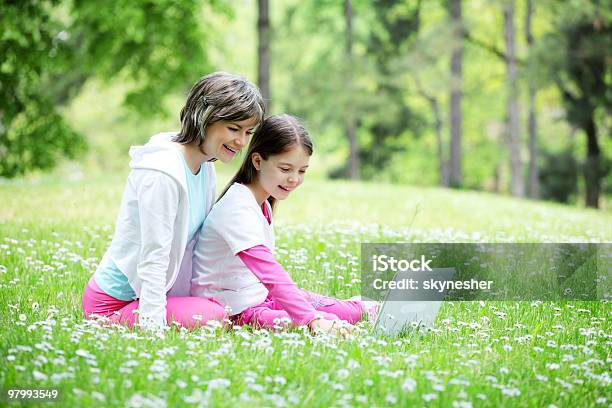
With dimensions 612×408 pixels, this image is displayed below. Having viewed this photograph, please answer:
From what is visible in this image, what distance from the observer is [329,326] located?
442cm

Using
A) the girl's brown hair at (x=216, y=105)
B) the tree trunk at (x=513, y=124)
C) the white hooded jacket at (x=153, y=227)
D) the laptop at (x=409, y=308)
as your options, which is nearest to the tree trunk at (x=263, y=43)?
the tree trunk at (x=513, y=124)

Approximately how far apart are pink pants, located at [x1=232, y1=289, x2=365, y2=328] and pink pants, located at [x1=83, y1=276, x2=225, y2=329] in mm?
208

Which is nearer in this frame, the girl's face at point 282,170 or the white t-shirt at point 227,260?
the white t-shirt at point 227,260

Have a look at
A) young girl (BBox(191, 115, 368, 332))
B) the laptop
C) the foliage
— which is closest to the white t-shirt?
young girl (BBox(191, 115, 368, 332))

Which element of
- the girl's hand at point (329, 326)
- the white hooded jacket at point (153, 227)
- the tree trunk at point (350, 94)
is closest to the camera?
the white hooded jacket at point (153, 227)

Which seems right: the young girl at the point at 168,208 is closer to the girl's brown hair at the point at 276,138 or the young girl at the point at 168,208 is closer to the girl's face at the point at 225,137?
the girl's face at the point at 225,137

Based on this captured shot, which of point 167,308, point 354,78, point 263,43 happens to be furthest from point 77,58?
point 167,308

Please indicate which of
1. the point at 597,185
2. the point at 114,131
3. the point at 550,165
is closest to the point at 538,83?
the point at 597,185

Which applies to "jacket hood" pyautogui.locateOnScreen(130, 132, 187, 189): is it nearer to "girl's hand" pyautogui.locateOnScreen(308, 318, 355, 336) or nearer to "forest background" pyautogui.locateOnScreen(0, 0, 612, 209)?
"girl's hand" pyautogui.locateOnScreen(308, 318, 355, 336)

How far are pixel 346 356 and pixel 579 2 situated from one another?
57.8 feet

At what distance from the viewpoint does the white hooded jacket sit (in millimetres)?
4246

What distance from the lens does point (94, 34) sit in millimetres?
17719

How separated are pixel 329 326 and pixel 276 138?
132 centimetres

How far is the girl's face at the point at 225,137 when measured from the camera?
457 centimetres
